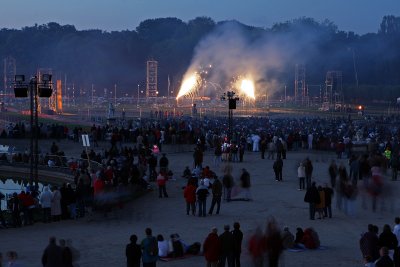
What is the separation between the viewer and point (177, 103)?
96.1 metres

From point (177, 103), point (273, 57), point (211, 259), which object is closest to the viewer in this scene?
point (211, 259)

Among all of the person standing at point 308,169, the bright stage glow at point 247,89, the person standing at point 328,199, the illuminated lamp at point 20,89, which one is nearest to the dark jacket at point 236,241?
the person standing at point 328,199

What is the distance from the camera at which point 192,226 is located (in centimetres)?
1496

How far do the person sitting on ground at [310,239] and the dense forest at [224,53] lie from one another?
101291 millimetres

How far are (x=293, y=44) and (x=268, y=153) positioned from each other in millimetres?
113931

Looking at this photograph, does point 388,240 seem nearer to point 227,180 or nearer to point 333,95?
point 227,180

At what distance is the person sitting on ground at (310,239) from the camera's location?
12641mm

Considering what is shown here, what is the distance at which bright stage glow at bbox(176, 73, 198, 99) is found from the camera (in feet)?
339

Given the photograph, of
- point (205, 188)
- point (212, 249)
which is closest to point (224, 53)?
point (205, 188)

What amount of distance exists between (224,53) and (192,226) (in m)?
115

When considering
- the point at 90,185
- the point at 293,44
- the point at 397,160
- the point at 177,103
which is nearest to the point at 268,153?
the point at 397,160

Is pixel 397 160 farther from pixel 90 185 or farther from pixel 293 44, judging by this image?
pixel 293 44

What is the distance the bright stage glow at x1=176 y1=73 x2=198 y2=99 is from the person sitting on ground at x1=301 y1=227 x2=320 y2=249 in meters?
86.7

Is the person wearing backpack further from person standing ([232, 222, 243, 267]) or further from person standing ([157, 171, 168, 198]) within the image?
person standing ([157, 171, 168, 198])
